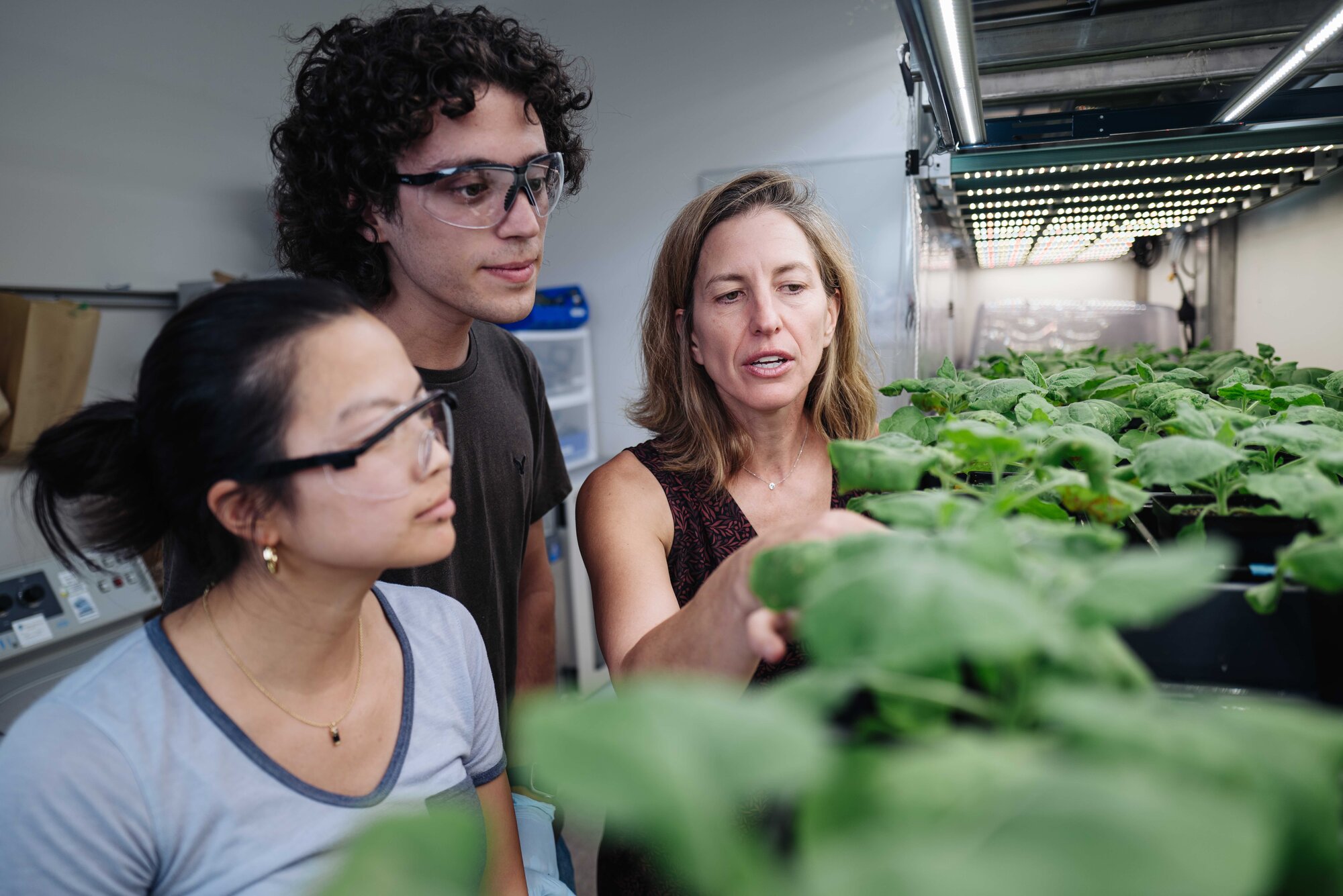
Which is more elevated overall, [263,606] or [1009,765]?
[1009,765]

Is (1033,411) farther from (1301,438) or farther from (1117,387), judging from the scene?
(1117,387)

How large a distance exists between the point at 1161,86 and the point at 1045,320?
1972mm

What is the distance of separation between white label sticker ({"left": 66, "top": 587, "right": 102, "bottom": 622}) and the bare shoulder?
5.01 ft

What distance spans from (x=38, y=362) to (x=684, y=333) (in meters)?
1.62

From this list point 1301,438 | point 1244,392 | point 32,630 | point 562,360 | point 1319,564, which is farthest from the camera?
point 562,360

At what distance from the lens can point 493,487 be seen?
1.37 metres

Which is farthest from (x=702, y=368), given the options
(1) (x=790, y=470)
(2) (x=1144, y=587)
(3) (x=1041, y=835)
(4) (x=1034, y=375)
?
(3) (x=1041, y=835)

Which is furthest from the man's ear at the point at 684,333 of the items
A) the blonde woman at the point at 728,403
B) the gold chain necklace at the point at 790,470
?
the gold chain necklace at the point at 790,470

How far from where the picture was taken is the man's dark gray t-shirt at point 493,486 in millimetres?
1304

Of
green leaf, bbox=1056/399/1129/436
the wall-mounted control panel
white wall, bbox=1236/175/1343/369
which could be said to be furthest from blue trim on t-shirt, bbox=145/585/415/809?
white wall, bbox=1236/175/1343/369

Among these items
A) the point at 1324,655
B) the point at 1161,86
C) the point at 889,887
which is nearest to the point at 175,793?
the point at 889,887

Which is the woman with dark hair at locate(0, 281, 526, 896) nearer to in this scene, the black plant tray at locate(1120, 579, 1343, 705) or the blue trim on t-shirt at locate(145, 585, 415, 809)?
the blue trim on t-shirt at locate(145, 585, 415, 809)

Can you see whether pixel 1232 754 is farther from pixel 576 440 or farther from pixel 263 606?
pixel 576 440

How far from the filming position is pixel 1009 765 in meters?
0.26
